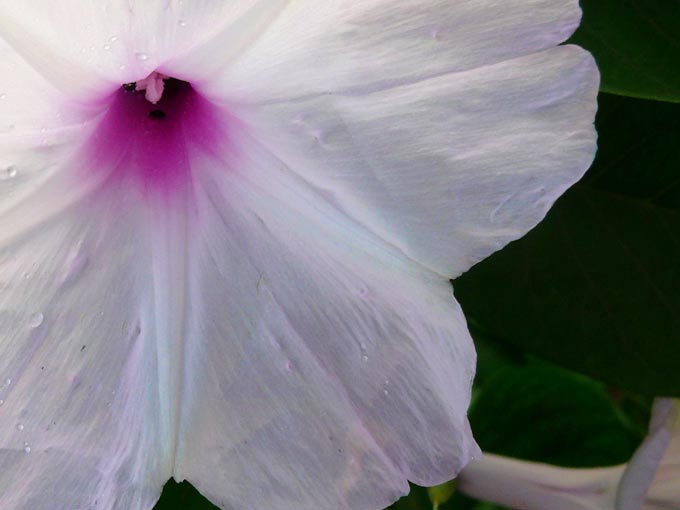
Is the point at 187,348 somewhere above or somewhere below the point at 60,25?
below

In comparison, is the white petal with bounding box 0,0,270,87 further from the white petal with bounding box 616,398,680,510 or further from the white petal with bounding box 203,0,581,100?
the white petal with bounding box 616,398,680,510

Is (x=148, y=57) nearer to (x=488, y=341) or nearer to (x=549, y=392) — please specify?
(x=549, y=392)

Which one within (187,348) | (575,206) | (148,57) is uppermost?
(148,57)

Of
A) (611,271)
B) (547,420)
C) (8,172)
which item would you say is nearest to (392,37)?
(8,172)

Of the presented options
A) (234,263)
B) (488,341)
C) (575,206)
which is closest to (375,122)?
(234,263)

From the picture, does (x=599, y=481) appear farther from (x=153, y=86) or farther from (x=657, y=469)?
(x=153, y=86)
